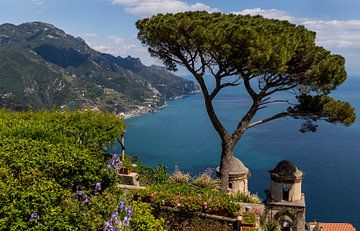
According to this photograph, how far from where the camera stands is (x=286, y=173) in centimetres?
1612

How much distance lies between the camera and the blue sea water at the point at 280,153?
67250 millimetres

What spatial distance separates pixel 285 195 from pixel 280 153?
264 feet

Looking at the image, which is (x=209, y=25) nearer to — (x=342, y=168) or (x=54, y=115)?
(x=54, y=115)

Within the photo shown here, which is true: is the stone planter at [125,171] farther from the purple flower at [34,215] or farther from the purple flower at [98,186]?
the purple flower at [34,215]

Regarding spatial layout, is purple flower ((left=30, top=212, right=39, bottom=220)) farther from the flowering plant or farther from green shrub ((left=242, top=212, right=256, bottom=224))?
green shrub ((left=242, top=212, right=256, bottom=224))

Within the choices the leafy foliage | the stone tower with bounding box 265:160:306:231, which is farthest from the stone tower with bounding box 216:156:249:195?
the leafy foliage

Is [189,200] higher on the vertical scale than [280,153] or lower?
lower

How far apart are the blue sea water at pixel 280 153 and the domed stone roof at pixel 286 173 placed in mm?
46394

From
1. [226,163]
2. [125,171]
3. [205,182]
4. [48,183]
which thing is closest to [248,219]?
[205,182]

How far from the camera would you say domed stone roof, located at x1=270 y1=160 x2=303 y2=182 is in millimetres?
16031

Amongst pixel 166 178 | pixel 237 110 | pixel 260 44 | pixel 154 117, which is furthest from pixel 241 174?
pixel 154 117

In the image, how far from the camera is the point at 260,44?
13.2 m

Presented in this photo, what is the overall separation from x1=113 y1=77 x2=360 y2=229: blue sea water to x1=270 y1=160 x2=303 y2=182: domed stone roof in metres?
46.4

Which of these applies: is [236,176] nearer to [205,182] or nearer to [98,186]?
[205,182]
